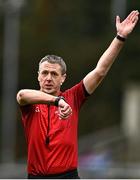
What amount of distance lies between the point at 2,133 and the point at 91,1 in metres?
23.2

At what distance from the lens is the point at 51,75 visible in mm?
10992

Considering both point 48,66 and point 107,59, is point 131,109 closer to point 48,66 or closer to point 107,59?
point 107,59

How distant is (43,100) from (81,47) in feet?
171

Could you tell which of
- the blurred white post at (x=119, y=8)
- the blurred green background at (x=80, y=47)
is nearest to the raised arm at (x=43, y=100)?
the blurred green background at (x=80, y=47)

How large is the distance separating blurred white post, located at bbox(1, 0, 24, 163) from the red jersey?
117 ft

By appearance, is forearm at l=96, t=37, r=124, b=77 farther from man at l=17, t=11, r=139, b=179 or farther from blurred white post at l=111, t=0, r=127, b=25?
blurred white post at l=111, t=0, r=127, b=25

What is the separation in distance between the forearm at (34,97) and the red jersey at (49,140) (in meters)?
0.16

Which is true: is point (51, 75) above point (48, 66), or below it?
below

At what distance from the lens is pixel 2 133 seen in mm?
50062

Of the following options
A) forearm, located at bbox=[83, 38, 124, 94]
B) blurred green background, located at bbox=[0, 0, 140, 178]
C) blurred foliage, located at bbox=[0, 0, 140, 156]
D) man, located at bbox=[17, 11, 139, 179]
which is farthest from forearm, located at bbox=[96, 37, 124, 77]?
blurred foliage, located at bbox=[0, 0, 140, 156]

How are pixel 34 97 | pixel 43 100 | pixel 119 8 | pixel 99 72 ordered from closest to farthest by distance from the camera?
pixel 43 100
pixel 34 97
pixel 99 72
pixel 119 8

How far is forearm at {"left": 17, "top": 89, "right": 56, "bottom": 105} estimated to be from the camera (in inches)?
416

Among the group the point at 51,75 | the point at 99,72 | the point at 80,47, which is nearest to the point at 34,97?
the point at 51,75

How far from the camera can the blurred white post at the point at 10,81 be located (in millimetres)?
49469
